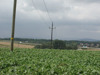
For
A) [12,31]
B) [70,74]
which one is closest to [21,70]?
[70,74]

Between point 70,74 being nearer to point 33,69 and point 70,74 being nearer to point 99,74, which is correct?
point 99,74

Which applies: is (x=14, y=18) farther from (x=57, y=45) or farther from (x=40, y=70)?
(x=57, y=45)

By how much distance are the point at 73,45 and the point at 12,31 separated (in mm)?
43492

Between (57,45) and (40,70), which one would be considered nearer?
(40,70)

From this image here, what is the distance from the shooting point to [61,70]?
708cm

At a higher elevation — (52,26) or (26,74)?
(52,26)

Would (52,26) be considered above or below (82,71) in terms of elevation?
above

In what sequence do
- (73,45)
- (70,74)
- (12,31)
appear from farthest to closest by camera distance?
(73,45) → (12,31) → (70,74)

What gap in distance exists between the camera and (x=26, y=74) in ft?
22.9

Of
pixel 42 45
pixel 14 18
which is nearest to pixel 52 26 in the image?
pixel 42 45

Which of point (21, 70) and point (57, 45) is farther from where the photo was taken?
point (57, 45)

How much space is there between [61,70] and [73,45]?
5100cm

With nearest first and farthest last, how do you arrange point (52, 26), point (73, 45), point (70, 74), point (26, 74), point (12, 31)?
point (70, 74) → point (26, 74) → point (12, 31) → point (52, 26) → point (73, 45)

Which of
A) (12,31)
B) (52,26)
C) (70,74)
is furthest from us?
(52,26)
